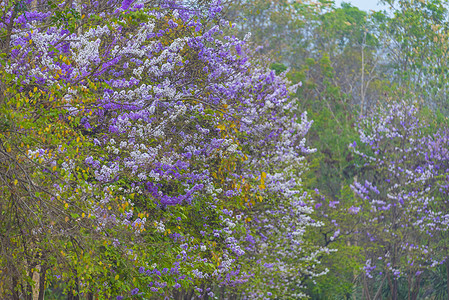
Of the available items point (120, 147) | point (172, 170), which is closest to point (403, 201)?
point (172, 170)

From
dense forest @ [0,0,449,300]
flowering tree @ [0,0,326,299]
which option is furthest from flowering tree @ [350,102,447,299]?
flowering tree @ [0,0,326,299]

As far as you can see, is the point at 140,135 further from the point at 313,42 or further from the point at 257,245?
the point at 313,42

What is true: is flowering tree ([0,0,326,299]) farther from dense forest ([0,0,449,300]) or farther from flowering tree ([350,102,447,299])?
flowering tree ([350,102,447,299])

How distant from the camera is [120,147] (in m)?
8.84

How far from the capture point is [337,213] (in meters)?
25.2

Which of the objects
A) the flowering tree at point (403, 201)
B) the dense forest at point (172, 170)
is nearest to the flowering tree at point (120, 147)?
the dense forest at point (172, 170)

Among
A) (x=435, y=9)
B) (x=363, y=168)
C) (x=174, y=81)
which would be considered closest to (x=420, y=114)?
(x=363, y=168)

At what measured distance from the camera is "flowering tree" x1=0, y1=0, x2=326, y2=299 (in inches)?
263

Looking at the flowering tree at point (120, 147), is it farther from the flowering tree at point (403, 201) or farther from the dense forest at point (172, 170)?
the flowering tree at point (403, 201)

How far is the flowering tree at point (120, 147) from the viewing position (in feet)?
22.0

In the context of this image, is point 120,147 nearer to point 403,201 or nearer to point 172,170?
point 172,170

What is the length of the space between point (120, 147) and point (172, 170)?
1251 mm

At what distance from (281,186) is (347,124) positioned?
22.9 metres

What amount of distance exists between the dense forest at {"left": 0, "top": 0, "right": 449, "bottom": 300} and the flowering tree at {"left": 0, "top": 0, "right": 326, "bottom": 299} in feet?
0.12
